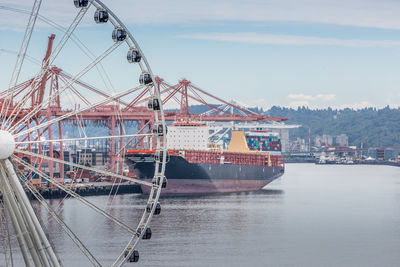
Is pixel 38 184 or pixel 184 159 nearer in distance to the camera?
pixel 38 184

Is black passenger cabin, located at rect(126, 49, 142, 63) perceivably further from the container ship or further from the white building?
the white building

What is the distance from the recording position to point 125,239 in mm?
57812

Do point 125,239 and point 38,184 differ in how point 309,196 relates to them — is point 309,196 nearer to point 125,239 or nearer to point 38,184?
point 38,184

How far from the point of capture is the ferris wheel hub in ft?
86.1

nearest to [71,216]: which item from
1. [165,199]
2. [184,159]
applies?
[165,199]

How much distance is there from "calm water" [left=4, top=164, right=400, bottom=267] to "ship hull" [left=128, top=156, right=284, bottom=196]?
4.54 m

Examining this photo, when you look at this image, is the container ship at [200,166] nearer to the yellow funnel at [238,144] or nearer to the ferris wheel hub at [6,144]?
the yellow funnel at [238,144]

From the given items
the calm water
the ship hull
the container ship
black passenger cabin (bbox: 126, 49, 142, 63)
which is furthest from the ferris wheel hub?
the ship hull

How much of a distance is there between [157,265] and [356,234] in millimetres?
22944

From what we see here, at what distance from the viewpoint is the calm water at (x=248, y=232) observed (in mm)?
50469

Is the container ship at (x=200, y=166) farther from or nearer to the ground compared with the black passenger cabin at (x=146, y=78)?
nearer to the ground

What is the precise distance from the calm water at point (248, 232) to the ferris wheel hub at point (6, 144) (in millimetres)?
21288

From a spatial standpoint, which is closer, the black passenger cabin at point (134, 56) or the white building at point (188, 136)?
the black passenger cabin at point (134, 56)

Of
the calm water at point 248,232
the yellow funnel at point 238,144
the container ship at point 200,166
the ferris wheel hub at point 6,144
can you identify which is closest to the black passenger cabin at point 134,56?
the ferris wheel hub at point 6,144
